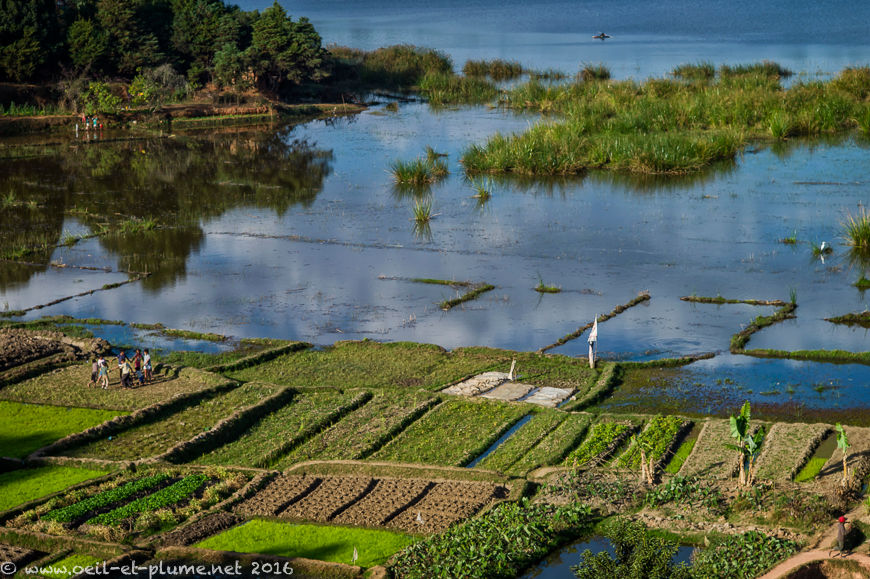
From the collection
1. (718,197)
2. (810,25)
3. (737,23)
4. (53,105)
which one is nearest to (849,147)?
(718,197)

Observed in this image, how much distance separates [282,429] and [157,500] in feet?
13.0

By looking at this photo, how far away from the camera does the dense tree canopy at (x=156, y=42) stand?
63938 millimetres

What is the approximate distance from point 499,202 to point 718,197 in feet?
28.2

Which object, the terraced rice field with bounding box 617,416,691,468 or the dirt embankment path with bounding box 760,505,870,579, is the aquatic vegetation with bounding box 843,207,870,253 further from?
the dirt embankment path with bounding box 760,505,870,579

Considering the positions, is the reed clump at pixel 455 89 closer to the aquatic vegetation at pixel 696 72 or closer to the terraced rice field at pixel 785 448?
the aquatic vegetation at pixel 696 72

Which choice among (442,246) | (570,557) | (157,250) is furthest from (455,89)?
(570,557)

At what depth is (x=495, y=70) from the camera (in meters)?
86.4

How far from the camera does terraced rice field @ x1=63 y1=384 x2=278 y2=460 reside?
70.9 feet

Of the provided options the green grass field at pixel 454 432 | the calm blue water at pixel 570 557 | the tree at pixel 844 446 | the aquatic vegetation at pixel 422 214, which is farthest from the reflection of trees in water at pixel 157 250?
the tree at pixel 844 446

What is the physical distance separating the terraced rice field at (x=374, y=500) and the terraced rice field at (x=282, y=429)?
1.59 meters

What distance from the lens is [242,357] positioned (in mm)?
26906

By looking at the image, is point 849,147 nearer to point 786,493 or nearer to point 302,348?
point 302,348

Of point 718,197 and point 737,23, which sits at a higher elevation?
point 737,23

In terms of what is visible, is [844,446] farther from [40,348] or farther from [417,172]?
[417,172]
